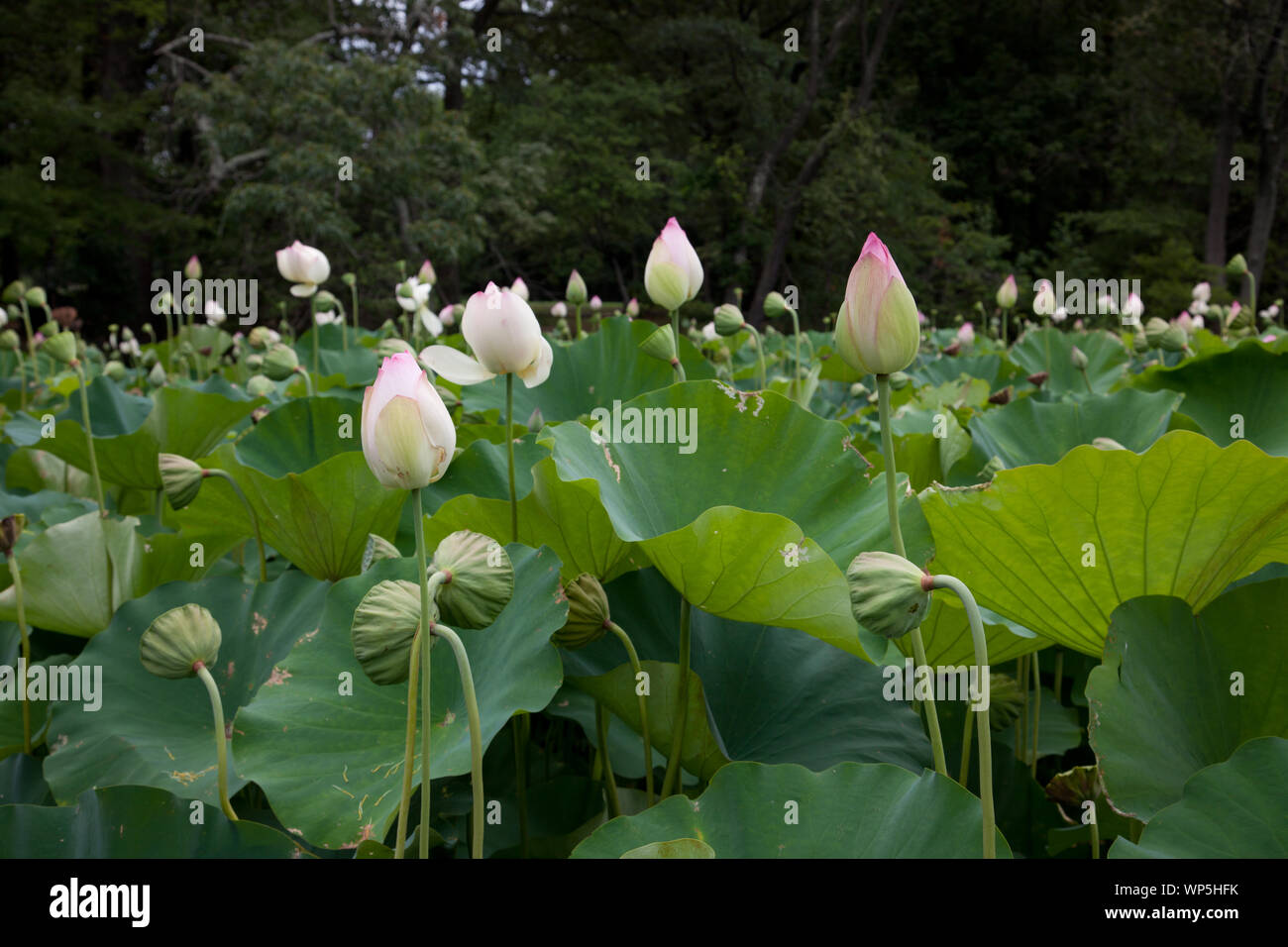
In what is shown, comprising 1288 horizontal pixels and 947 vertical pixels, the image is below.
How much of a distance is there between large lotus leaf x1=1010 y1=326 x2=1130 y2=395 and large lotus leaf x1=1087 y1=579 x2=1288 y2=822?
1302mm

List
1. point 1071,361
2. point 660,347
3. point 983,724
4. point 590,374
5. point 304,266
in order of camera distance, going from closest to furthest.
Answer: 1. point 983,724
2. point 660,347
3. point 590,374
4. point 304,266
5. point 1071,361

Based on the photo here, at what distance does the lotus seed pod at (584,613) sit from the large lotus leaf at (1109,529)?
0.76 ft

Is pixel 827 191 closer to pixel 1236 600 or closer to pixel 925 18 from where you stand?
pixel 925 18

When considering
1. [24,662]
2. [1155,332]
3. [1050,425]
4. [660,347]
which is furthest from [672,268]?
[1155,332]

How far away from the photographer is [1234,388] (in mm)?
1213

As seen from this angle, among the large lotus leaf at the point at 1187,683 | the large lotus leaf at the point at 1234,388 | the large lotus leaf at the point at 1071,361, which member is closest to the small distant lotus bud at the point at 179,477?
the large lotus leaf at the point at 1187,683

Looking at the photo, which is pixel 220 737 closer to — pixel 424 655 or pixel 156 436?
pixel 424 655

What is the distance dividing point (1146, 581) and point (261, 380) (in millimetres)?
1297

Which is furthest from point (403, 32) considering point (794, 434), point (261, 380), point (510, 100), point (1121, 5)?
point (1121, 5)

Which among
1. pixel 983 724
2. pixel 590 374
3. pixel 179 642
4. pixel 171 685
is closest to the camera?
pixel 983 724

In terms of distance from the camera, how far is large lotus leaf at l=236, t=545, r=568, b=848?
60 centimetres

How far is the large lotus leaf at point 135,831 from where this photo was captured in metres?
0.55

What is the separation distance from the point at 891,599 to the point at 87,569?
0.78 m

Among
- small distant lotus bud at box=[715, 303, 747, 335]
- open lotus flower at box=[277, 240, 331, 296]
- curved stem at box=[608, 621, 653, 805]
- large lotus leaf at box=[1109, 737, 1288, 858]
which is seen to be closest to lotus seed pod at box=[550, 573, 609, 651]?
curved stem at box=[608, 621, 653, 805]
